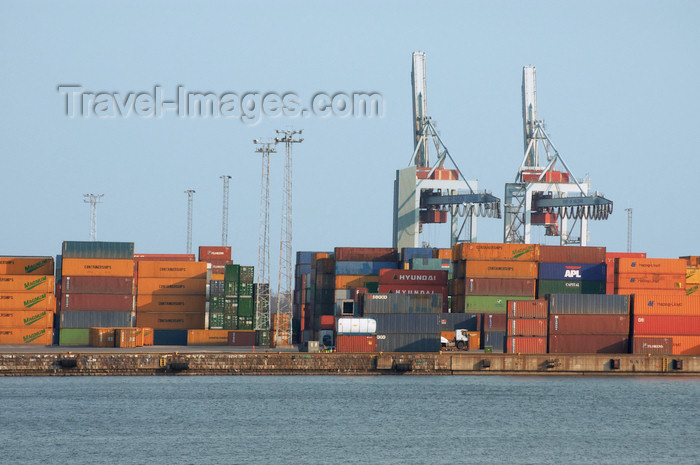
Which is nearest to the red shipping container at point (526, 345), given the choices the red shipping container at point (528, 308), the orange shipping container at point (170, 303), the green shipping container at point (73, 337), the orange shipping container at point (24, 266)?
the red shipping container at point (528, 308)

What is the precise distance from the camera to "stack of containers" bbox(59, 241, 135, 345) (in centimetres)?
8919

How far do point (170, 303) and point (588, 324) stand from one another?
35500 millimetres

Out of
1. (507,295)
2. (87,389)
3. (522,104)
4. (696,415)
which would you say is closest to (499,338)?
(507,295)

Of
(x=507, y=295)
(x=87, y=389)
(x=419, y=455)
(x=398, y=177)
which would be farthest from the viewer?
(x=398, y=177)

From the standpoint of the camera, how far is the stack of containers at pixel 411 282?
8562cm

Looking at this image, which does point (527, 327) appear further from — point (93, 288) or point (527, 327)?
point (93, 288)

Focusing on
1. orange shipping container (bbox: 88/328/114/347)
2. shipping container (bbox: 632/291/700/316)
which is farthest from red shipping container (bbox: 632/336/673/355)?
orange shipping container (bbox: 88/328/114/347)

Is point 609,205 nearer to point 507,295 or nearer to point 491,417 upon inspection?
point 507,295

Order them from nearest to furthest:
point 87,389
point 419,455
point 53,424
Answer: point 419,455
point 53,424
point 87,389

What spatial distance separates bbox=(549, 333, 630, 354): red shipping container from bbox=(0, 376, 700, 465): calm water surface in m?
2.27

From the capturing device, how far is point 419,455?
172ft

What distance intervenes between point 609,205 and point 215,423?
6980 centimetres

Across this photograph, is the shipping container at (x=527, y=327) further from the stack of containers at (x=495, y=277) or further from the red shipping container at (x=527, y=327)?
the stack of containers at (x=495, y=277)

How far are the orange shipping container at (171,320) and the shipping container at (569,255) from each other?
2941cm
